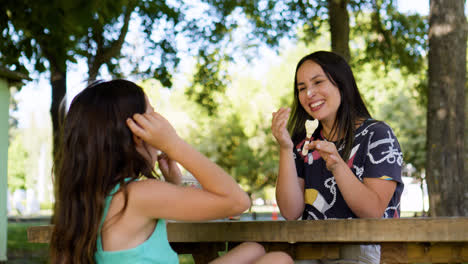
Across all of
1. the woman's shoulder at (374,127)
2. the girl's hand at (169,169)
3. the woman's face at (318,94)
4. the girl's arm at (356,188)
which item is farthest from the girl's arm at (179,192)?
the woman's face at (318,94)

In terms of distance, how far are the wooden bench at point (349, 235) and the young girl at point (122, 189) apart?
299mm

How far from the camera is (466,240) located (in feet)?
7.48

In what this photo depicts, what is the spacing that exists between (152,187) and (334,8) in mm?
8453

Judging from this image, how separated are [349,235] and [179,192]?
0.73 meters

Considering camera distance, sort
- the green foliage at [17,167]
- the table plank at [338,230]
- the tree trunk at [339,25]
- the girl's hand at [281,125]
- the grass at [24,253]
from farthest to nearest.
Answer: the green foliage at [17,167], the grass at [24,253], the tree trunk at [339,25], the girl's hand at [281,125], the table plank at [338,230]

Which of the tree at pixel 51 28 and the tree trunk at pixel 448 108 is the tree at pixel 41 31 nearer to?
the tree at pixel 51 28

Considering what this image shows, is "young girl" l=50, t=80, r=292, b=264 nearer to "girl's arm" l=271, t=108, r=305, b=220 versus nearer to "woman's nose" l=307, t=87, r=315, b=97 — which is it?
"girl's arm" l=271, t=108, r=305, b=220

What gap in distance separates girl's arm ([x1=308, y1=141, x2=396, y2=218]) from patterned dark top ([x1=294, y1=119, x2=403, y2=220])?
0.20 ft

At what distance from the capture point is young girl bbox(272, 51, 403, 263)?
2918mm

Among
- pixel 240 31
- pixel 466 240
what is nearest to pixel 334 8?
pixel 240 31

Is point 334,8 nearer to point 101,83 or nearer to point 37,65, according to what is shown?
point 37,65

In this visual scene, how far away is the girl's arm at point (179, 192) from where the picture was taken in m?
2.14

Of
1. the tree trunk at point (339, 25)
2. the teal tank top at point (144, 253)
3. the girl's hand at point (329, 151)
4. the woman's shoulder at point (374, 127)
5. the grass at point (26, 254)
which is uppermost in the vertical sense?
the tree trunk at point (339, 25)

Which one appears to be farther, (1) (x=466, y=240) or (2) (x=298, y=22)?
(2) (x=298, y=22)
